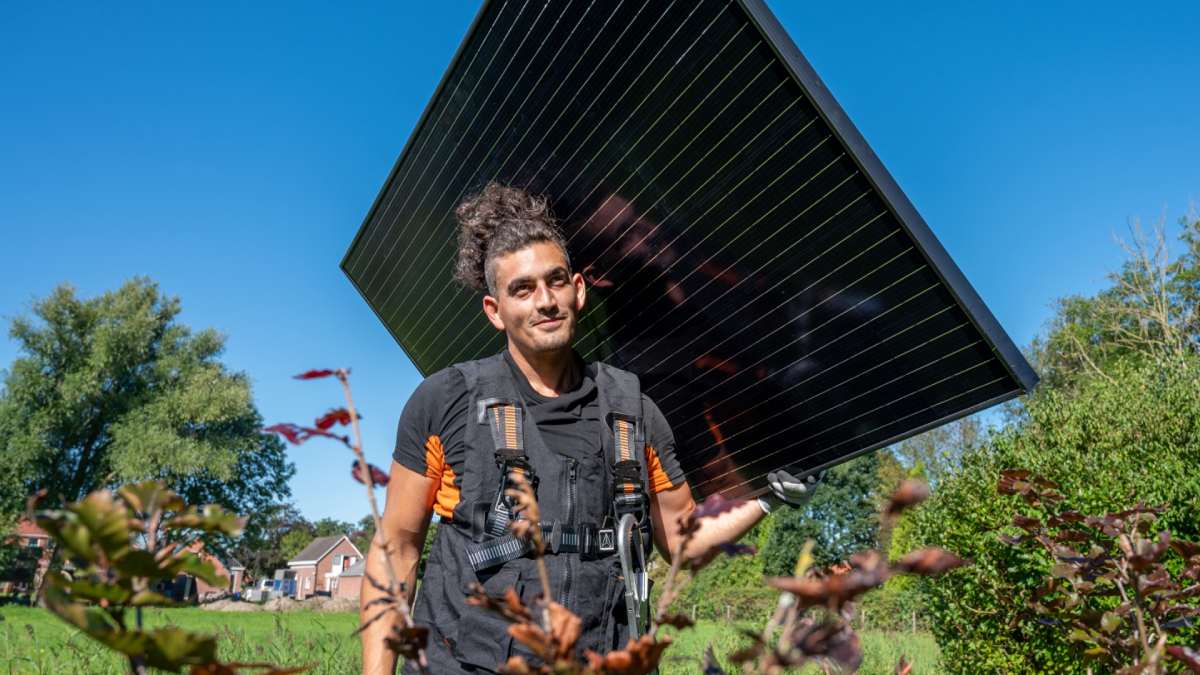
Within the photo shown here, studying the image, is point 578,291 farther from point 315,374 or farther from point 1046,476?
point 1046,476

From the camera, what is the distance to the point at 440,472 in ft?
9.21

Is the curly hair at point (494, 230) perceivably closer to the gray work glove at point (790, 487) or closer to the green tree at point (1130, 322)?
the gray work glove at point (790, 487)

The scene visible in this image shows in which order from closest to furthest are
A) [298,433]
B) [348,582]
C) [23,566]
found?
[298,433] < [23,566] < [348,582]

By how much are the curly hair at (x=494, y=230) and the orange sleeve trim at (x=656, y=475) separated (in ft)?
2.46

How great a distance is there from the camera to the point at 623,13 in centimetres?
316

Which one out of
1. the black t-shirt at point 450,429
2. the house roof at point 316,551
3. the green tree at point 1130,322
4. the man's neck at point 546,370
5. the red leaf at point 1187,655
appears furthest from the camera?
the house roof at point 316,551

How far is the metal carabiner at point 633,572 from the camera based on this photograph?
223 centimetres

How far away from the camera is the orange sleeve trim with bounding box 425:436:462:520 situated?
277 cm

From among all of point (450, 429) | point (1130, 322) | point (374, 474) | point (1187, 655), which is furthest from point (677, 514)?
point (1130, 322)

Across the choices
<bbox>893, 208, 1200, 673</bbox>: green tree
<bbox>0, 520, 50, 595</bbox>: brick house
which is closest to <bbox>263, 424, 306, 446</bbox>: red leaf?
<bbox>893, 208, 1200, 673</bbox>: green tree

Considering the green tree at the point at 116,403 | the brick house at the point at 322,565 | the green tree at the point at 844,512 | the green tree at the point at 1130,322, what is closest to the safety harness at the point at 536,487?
the green tree at the point at 1130,322

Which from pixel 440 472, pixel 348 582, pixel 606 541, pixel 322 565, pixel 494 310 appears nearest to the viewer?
pixel 606 541

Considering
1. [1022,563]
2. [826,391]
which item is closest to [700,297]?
[826,391]

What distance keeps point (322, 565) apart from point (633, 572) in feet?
294
